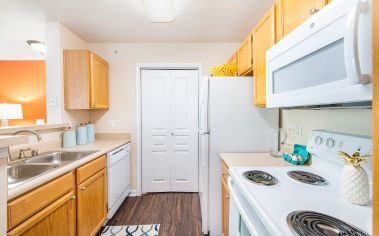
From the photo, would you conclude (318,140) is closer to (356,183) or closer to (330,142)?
(330,142)

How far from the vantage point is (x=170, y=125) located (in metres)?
2.94

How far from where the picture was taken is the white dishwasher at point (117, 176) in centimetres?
211

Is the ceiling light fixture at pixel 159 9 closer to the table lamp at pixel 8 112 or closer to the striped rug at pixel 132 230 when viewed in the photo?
the striped rug at pixel 132 230

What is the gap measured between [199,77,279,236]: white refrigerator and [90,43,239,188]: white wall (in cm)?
110

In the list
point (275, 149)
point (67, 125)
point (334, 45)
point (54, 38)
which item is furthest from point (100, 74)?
point (334, 45)

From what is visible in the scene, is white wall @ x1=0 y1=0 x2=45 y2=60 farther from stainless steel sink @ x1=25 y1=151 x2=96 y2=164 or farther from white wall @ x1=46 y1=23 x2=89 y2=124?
stainless steel sink @ x1=25 y1=151 x2=96 y2=164

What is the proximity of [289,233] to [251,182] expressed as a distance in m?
0.44

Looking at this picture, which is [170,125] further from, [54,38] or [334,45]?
[334,45]

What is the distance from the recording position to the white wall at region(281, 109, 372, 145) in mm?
982

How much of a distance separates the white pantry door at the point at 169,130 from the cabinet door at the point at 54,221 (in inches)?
60.1

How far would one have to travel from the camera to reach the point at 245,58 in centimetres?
196

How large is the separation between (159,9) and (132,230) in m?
2.33

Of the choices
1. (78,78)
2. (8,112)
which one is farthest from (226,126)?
(8,112)

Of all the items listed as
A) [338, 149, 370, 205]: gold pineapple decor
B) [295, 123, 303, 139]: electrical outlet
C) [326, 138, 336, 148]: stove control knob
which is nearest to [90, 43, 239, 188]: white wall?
[295, 123, 303, 139]: electrical outlet
